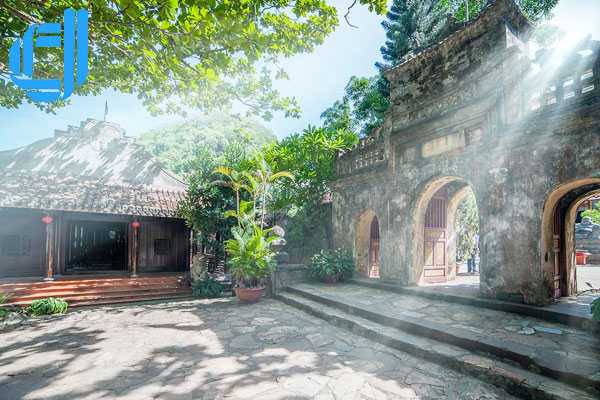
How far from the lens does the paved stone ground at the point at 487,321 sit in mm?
3946

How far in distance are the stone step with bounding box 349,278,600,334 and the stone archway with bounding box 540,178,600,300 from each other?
19.4 inches

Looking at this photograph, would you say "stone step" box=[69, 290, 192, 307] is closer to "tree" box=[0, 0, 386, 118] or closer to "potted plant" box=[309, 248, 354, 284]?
"potted plant" box=[309, 248, 354, 284]

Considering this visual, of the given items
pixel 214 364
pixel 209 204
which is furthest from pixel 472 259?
pixel 214 364

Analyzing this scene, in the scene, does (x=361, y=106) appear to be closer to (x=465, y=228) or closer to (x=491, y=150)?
(x=465, y=228)

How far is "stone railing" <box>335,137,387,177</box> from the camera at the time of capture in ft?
31.5

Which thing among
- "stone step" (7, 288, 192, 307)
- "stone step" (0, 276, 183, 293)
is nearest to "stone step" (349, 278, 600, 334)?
"stone step" (7, 288, 192, 307)

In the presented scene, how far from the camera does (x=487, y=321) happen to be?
5.25 metres

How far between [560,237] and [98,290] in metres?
12.3

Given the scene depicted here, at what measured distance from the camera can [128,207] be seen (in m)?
11.7

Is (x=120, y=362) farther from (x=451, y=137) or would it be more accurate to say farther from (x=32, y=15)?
(x=451, y=137)

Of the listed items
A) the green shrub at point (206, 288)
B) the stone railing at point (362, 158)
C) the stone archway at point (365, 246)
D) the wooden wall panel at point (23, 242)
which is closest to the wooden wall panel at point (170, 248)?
the wooden wall panel at point (23, 242)

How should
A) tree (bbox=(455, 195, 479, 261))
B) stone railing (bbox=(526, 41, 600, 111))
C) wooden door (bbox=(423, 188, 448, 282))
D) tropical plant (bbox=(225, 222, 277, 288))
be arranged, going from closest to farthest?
stone railing (bbox=(526, 41, 600, 111)) < tropical plant (bbox=(225, 222, 277, 288)) < wooden door (bbox=(423, 188, 448, 282)) < tree (bbox=(455, 195, 479, 261))

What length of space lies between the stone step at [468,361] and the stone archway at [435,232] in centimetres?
333

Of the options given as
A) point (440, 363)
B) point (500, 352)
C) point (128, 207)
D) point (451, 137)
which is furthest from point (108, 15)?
point (128, 207)
